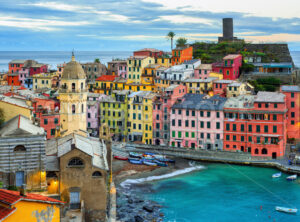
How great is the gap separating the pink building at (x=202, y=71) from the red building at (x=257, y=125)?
17062 millimetres

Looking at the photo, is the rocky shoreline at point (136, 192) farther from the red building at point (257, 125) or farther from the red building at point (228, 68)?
the red building at point (228, 68)

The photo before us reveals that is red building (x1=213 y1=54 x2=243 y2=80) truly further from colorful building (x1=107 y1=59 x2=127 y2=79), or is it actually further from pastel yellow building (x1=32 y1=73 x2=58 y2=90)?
pastel yellow building (x1=32 y1=73 x2=58 y2=90)

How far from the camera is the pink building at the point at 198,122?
232 feet

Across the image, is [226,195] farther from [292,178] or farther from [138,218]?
[138,218]

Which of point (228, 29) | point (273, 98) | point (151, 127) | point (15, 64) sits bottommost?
point (151, 127)

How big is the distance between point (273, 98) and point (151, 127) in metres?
21.5

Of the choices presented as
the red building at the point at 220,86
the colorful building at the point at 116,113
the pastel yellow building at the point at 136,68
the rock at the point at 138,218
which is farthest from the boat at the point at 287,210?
the pastel yellow building at the point at 136,68

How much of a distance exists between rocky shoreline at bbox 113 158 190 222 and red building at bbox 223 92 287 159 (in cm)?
907

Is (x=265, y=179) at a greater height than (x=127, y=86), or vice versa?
(x=127, y=86)

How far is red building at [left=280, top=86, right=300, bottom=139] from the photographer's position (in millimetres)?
70188

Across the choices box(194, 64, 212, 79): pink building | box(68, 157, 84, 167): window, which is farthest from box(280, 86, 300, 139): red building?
box(68, 157, 84, 167): window

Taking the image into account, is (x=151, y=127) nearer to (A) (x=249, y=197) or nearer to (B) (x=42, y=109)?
(B) (x=42, y=109)

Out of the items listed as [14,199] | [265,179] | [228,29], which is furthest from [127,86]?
[14,199]

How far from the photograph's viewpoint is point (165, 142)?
74812mm
